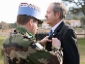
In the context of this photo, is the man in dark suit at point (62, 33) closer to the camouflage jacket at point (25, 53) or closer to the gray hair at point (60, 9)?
the gray hair at point (60, 9)

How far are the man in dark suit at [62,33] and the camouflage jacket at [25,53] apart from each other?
54 cm

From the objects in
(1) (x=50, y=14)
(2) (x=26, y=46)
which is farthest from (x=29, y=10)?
(1) (x=50, y=14)

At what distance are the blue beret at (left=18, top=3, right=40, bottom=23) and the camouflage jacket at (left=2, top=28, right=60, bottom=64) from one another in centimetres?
22

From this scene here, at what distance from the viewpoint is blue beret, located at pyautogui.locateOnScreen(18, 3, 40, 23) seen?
2.19 meters

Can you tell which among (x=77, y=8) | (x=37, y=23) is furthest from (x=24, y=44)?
(x=77, y=8)

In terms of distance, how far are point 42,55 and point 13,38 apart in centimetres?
31

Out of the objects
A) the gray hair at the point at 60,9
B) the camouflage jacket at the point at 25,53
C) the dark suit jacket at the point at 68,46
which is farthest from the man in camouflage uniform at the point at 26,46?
the gray hair at the point at 60,9

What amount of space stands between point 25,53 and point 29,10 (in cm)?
43

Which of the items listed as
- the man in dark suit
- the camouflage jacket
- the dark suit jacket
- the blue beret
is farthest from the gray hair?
the camouflage jacket

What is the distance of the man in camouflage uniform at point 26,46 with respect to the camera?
2016 mm

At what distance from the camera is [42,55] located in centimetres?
202

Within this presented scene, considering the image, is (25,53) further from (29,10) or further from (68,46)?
(68,46)

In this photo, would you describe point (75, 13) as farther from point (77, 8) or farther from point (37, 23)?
point (37, 23)

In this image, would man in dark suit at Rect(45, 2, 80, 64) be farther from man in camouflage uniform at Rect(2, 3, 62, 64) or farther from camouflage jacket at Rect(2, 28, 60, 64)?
camouflage jacket at Rect(2, 28, 60, 64)
